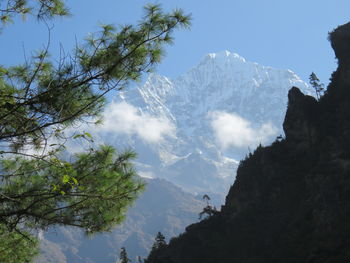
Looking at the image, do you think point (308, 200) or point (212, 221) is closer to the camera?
point (308, 200)

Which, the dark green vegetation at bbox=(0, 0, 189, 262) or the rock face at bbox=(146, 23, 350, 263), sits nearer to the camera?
the dark green vegetation at bbox=(0, 0, 189, 262)

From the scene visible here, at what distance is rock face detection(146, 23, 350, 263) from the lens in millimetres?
45906

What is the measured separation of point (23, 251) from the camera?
31.7ft

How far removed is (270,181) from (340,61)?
23376 mm

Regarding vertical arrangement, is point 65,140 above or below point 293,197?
below

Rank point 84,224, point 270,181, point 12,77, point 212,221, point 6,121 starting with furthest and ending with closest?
point 212,221, point 270,181, point 84,224, point 12,77, point 6,121

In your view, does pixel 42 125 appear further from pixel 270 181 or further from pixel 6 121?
pixel 270 181

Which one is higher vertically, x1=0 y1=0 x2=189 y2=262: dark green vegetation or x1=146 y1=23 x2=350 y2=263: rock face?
x1=146 y1=23 x2=350 y2=263: rock face

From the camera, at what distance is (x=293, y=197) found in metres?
55.8

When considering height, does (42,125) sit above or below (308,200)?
below

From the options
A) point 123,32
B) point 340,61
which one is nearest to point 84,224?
point 123,32

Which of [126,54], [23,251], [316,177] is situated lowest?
[23,251]

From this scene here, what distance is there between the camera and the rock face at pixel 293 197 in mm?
45906

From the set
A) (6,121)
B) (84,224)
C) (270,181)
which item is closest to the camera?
(6,121)
